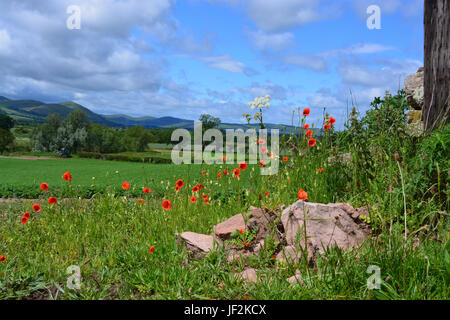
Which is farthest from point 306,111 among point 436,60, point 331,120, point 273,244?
point 273,244

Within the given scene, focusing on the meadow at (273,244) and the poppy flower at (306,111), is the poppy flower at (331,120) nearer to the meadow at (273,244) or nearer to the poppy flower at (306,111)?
the meadow at (273,244)

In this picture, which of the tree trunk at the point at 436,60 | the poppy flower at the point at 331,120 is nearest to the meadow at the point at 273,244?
the poppy flower at the point at 331,120

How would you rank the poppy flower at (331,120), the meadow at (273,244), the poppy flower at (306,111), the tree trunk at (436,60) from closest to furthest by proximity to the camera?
1. the meadow at (273,244)
2. the tree trunk at (436,60)
3. the poppy flower at (306,111)
4. the poppy flower at (331,120)

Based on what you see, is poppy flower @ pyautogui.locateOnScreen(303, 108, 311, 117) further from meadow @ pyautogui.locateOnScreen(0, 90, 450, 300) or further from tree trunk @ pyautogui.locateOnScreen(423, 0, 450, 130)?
tree trunk @ pyautogui.locateOnScreen(423, 0, 450, 130)

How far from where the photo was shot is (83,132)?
27.9m

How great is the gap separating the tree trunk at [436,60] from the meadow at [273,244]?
0.84m

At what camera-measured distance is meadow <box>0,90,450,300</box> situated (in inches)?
97.0

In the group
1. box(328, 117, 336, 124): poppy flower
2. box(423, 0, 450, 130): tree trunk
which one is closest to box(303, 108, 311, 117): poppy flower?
box(328, 117, 336, 124): poppy flower

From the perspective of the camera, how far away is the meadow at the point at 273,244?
8.09 feet

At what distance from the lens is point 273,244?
320 cm

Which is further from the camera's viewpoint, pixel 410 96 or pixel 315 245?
pixel 410 96

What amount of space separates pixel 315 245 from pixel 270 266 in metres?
0.45
